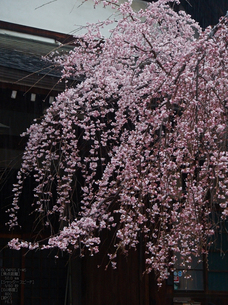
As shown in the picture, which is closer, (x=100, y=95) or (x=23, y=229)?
(x=100, y=95)

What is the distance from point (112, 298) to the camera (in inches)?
179

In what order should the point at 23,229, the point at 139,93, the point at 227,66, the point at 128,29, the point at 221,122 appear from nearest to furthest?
the point at 221,122 → the point at 227,66 → the point at 139,93 → the point at 128,29 → the point at 23,229

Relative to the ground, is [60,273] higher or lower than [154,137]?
lower

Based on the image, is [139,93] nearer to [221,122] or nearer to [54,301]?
[221,122]

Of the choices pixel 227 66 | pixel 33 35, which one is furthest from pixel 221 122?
pixel 33 35

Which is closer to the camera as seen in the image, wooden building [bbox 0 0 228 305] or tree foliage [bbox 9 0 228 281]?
tree foliage [bbox 9 0 228 281]

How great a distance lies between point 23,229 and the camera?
4.88 meters

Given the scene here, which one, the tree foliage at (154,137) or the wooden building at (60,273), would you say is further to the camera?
the wooden building at (60,273)

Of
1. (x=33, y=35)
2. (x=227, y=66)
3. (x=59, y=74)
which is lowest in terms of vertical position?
(x=227, y=66)

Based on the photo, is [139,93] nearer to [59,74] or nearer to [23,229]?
[59,74]

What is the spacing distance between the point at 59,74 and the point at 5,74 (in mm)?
627

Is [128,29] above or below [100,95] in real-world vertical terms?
above

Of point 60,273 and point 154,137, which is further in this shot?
point 60,273

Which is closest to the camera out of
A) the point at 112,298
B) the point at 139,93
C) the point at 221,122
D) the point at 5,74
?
the point at 221,122
